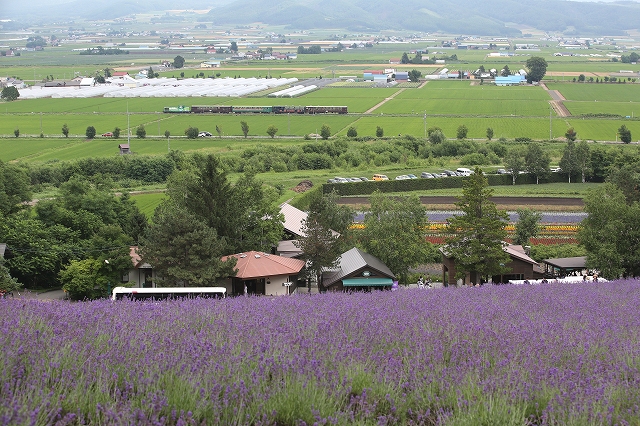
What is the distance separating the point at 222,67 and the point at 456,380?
167m

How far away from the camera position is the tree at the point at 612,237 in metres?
21.1

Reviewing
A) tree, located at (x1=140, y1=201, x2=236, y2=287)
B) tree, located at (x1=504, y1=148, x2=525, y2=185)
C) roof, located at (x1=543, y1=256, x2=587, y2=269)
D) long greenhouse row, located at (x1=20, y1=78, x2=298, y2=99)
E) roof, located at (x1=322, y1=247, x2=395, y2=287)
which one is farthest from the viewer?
long greenhouse row, located at (x1=20, y1=78, x2=298, y2=99)

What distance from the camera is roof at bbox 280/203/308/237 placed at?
28.8m

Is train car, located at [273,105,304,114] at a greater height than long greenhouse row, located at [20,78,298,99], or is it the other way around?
long greenhouse row, located at [20,78,298,99]

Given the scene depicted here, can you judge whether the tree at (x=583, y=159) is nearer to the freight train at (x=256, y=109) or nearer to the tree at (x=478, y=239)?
the tree at (x=478, y=239)

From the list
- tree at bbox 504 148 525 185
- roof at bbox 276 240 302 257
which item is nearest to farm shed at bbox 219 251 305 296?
roof at bbox 276 240 302 257

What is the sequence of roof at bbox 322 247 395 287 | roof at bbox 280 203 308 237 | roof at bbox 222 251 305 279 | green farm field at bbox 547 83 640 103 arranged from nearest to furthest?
roof at bbox 222 251 305 279
roof at bbox 322 247 395 287
roof at bbox 280 203 308 237
green farm field at bbox 547 83 640 103

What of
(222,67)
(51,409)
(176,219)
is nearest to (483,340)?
(51,409)

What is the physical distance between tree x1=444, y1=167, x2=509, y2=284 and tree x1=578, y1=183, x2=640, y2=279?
8.35 ft

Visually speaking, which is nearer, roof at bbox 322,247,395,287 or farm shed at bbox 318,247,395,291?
farm shed at bbox 318,247,395,291

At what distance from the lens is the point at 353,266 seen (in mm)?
22156

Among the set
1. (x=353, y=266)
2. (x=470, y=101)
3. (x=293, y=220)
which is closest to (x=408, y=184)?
(x=293, y=220)

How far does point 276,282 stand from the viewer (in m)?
21.5

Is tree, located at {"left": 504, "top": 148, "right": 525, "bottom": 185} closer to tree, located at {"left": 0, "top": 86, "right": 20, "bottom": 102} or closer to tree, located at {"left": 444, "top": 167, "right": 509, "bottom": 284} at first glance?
tree, located at {"left": 444, "top": 167, "right": 509, "bottom": 284}
